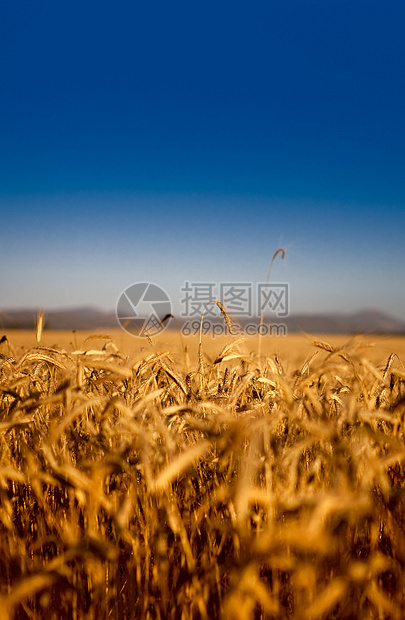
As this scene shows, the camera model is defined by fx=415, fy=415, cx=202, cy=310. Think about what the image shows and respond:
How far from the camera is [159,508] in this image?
1127 millimetres

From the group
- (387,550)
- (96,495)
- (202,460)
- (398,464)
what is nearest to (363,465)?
(387,550)

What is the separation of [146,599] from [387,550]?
2.48 ft

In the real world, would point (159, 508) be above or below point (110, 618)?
above

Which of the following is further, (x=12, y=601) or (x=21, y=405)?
(x=21, y=405)

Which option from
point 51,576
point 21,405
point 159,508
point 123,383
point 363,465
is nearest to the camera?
point 51,576

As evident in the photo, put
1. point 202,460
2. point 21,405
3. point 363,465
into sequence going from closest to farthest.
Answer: point 21,405 < point 363,465 < point 202,460

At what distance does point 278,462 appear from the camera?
122cm

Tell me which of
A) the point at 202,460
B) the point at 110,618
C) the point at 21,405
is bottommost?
the point at 110,618

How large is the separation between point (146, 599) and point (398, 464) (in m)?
1.10

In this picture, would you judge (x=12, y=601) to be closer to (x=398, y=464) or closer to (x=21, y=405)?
(x=21, y=405)

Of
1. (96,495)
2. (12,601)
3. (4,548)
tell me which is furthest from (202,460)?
(12,601)

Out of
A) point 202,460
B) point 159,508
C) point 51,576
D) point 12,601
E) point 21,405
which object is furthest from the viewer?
point 202,460

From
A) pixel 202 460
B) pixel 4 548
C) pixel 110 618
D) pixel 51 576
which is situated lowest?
pixel 110 618

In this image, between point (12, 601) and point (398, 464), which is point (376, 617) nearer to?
point (398, 464)
